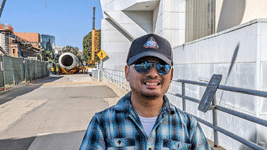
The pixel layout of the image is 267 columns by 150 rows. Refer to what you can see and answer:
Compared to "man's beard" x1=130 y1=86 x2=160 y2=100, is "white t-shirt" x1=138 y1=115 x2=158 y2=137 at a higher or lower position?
lower

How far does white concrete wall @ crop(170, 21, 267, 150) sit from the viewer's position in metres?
3.53

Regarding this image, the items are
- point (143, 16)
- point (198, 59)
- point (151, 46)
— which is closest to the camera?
point (151, 46)

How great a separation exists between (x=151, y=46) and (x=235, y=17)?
5.71 m

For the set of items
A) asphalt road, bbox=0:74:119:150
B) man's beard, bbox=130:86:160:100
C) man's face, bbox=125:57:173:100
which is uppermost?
man's face, bbox=125:57:173:100

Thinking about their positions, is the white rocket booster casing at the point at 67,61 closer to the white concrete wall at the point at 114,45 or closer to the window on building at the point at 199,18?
the white concrete wall at the point at 114,45

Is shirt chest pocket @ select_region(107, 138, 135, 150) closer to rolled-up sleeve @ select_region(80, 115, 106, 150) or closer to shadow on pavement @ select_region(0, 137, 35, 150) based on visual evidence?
rolled-up sleeve @ select_region(80, 115, 106, 150)

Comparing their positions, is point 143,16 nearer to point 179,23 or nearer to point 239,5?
point 179,23

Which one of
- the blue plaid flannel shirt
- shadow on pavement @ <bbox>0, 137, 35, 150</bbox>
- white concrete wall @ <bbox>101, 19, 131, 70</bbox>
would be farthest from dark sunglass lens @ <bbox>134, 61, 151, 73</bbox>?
white concrete wall @ <bbox>101, 19, 131, 70</bbox>

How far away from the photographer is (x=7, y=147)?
15.3 feet

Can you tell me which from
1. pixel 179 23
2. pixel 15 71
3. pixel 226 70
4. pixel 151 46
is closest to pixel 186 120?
pixel 151 46

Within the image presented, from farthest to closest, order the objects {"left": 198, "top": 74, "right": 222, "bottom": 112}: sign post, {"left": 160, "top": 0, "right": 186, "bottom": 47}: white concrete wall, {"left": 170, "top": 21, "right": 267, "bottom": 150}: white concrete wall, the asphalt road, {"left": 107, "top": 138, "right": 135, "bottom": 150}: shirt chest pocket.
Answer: {"left": 160, "top": 0, "right": 186, "bottom": 47}: white concrete wall
the asphalt road
{"left": 170, "top": 21, "right": 267, "bottom": 150}: white concrete wall
{"left": 198, "top": 74, "right": 222, "bottom": 112}: sign post
{"left": 107, "top": 138, "right": 135, "bottom": 150}: shirt chest pocket

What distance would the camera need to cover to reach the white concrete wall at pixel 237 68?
11.6 ft

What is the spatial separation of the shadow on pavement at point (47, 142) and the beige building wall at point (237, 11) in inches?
192

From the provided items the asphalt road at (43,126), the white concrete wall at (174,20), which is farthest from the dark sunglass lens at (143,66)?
the white concrete wall at (174,20)
